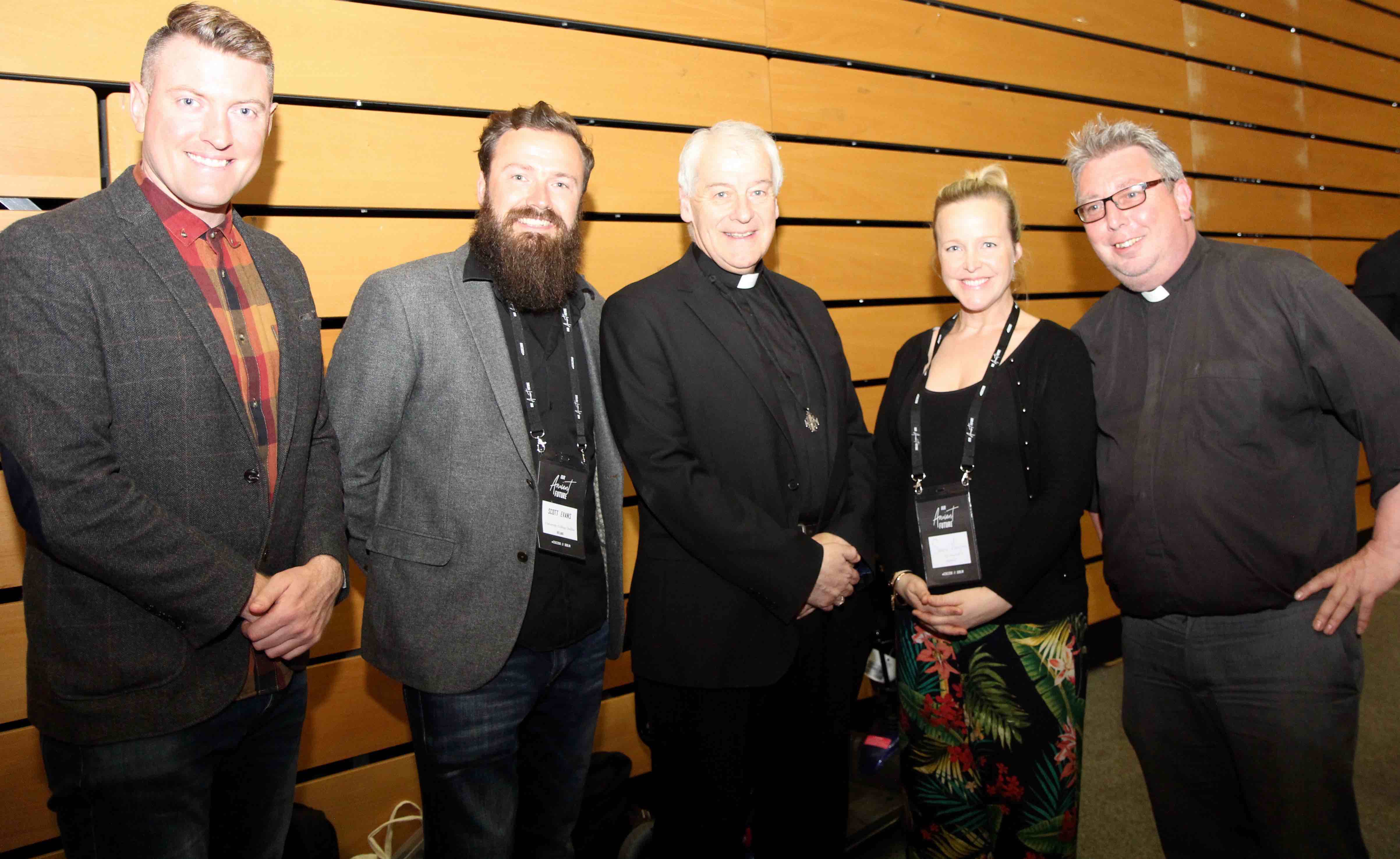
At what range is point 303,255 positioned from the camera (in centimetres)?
225

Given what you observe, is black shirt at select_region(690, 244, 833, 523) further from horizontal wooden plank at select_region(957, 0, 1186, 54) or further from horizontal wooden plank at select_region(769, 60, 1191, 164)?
horizontal wooden plank at select_region(957, 0, 1186, 54)

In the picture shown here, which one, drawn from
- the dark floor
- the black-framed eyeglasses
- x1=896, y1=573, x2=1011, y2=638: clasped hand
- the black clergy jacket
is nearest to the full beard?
the black clergy jacket

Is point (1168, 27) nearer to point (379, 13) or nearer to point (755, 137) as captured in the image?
point (755, 137)

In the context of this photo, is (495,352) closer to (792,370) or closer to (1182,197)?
(792,370)

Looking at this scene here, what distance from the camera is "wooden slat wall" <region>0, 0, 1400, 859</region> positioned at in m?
1.99

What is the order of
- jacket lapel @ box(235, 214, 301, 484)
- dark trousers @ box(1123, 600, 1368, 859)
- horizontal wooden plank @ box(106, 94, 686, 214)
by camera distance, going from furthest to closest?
horizontal wooden plank @ box(106, 94, 686, 214)
dark trousers @ box(1123, 600, 1368, 859)
jacket lapel @ box(235, 214, 301, 484)

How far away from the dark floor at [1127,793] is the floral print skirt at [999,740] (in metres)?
0.77

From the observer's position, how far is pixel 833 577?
1.67 metres

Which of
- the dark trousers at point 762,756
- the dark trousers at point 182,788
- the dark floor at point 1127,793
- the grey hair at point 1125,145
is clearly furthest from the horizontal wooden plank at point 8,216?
Answer: the dark floor at point 1127,793

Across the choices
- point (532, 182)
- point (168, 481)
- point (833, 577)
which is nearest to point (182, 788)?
point (168, 481)

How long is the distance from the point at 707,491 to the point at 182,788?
3.37 ft

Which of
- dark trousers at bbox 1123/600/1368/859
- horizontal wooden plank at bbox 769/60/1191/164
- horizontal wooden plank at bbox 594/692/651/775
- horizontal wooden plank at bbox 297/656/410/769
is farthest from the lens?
horizontal wooden plank at bbox 769/60/1191/164

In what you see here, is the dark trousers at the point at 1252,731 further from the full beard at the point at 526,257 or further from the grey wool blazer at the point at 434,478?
the full beard at the point at 526,257

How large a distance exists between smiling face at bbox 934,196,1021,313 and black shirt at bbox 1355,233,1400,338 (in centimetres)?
228
